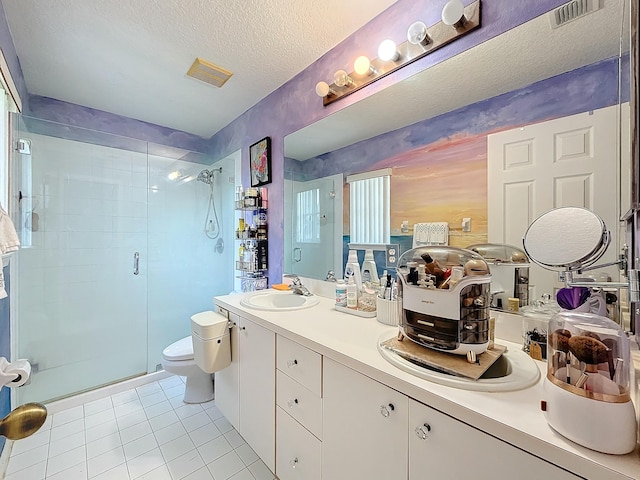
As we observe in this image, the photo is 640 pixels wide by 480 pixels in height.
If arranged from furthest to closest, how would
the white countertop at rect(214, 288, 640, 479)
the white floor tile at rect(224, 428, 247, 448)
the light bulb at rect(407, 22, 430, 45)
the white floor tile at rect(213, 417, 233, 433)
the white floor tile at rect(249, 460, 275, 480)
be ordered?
the white floor tile at rect(213, 417, 233, 433), the white floor tile at rect(224, 428, 247, 448), the white floor tile at rect(249, 460, 275, 480), the light bulb at rect(407, 22, 430, 45), the white countertop at rect(214, 288, 640, 479)

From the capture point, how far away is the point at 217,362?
1.58 m

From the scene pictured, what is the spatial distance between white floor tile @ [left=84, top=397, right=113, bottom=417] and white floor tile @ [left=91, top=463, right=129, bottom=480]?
2.26 ft

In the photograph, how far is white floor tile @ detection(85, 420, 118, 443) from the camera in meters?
1.66

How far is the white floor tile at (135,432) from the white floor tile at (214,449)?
1.38 ft

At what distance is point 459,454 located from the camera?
65cm

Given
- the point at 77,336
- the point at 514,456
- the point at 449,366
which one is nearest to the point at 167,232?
the point at 77,336

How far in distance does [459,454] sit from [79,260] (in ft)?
9.11

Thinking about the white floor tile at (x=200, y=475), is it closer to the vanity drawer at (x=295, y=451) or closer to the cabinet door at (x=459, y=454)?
the vanity drawer at (x=295, y=451)

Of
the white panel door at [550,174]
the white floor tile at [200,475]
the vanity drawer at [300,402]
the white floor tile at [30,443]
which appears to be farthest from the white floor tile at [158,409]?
the white panel door at [550,174]

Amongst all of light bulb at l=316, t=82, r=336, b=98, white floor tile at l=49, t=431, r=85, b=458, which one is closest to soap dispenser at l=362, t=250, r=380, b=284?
light bulb at l=316, t=82, r=336, b=98

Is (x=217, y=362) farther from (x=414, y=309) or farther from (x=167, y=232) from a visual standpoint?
(x=167, y=232)

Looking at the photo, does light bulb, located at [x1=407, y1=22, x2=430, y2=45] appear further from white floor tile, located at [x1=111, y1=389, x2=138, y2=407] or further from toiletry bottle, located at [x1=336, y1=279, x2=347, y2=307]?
white floor tile, located at [x1=111, y1=389, x2=138, y2=407]

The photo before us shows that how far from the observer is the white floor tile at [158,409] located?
1887 mm

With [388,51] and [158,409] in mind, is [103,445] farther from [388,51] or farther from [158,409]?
[388,51]
